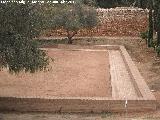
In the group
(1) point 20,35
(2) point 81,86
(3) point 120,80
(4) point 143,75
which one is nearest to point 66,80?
(2) point 81,86

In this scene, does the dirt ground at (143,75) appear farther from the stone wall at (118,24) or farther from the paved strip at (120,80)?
the stone wall at (118,24)

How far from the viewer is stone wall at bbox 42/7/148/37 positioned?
30656mm

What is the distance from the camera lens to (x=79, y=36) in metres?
30.5

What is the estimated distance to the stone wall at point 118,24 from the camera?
30.7 metres

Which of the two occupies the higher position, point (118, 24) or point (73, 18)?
point (73, 18)

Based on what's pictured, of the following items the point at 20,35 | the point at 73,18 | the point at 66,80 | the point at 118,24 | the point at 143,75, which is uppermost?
the point at 20,35

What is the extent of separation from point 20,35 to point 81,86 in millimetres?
5166

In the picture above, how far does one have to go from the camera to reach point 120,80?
1642 cm

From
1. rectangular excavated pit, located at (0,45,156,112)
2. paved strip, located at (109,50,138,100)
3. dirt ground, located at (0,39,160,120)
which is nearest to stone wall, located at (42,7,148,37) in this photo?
dirt ground, located at (0,39,160,120)

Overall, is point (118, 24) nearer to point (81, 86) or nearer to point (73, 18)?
point (73, 18)

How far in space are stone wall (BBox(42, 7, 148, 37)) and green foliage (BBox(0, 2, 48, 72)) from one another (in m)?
18.6

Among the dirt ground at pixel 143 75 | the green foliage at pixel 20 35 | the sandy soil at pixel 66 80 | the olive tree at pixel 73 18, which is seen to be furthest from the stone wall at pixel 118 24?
the green foliage at pixel 20 35

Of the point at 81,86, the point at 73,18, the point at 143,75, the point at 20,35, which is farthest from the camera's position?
the point at 73,18

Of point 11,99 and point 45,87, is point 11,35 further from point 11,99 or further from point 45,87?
point 45,87
